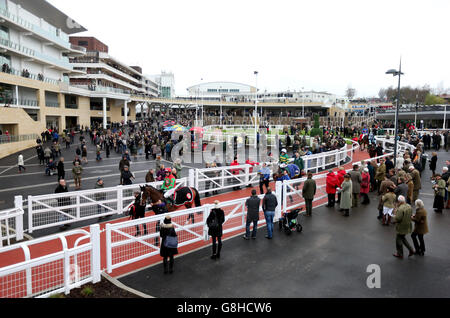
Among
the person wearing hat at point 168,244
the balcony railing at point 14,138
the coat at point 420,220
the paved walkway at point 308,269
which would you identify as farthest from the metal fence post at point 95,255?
the balcony railing at point 14,138

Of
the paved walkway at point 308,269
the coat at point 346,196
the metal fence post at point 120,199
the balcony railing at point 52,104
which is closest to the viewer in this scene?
the paved walkway at point 308,269

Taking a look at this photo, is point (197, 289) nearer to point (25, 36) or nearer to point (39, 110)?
point (39, 110)

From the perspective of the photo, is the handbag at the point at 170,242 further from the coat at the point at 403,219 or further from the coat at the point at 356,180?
the coat at the point at 356,180

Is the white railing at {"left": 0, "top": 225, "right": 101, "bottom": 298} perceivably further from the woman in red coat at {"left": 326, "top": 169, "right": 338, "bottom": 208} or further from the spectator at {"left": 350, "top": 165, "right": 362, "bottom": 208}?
the spectator at {"left": 350, "top": 165, "right": 362, "bottom": 208}

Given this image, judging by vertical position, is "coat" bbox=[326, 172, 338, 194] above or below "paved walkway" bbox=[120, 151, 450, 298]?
above

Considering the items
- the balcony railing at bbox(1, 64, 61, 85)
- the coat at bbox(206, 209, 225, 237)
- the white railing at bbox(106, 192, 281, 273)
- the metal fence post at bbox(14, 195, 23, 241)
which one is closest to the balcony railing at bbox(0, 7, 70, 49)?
the balcony railing at bbox(1, 64, 61, 85)

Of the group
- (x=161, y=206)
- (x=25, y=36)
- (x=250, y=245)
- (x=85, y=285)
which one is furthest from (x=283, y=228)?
(x=25, y=36)

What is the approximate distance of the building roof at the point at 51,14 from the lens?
39500 millimetres

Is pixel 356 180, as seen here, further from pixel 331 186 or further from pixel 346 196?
pixel 346 196

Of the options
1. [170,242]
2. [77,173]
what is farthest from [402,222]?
[77,173]

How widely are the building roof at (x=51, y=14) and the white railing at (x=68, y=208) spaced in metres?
38.1

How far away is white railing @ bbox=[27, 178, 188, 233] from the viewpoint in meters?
9.87

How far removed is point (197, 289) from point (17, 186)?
1474 centimetres

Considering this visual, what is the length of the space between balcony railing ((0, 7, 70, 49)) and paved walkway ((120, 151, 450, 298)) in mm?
37882
